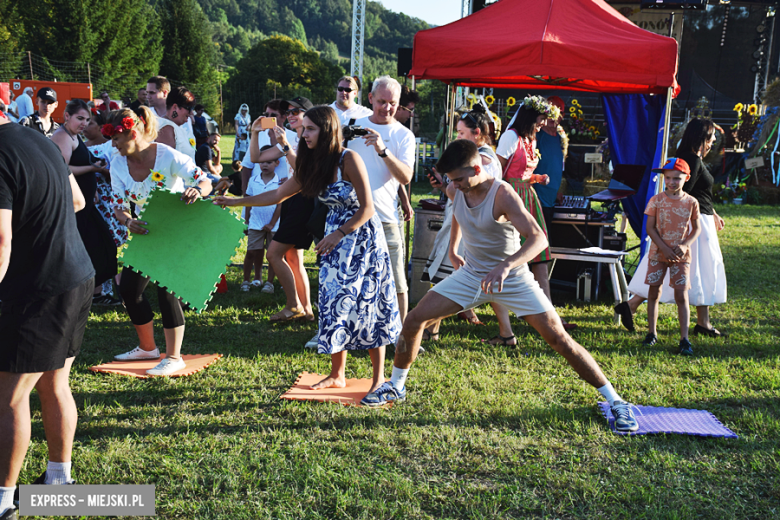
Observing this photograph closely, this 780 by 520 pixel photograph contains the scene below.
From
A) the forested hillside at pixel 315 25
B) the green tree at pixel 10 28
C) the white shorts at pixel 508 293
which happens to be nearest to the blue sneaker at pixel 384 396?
the white shorts at pixel 508 293

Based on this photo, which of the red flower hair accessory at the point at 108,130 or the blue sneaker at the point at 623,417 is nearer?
the blue sneaker at the point at 623,417

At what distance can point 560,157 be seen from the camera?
20.9 feet

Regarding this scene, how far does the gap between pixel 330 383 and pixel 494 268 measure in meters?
1.48

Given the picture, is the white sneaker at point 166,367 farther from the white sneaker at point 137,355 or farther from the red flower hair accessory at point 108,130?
the red flower hair accessory at point 108,130

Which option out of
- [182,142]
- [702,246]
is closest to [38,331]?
[182,142]

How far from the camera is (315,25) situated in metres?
109

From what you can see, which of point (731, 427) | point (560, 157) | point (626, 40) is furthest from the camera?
point (560, 157)

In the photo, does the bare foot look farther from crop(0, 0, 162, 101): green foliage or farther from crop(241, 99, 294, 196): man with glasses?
crop(0, 0, 162, 101): green foliage

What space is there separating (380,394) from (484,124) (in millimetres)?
2453

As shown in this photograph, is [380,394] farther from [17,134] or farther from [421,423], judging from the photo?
[17,134]

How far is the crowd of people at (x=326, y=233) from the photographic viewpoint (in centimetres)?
245

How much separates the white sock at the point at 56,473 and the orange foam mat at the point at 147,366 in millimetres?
1479

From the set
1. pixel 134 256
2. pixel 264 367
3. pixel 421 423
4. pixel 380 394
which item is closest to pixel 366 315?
pixel 380 394

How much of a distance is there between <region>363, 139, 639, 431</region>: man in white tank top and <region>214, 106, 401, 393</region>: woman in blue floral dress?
314 mm
